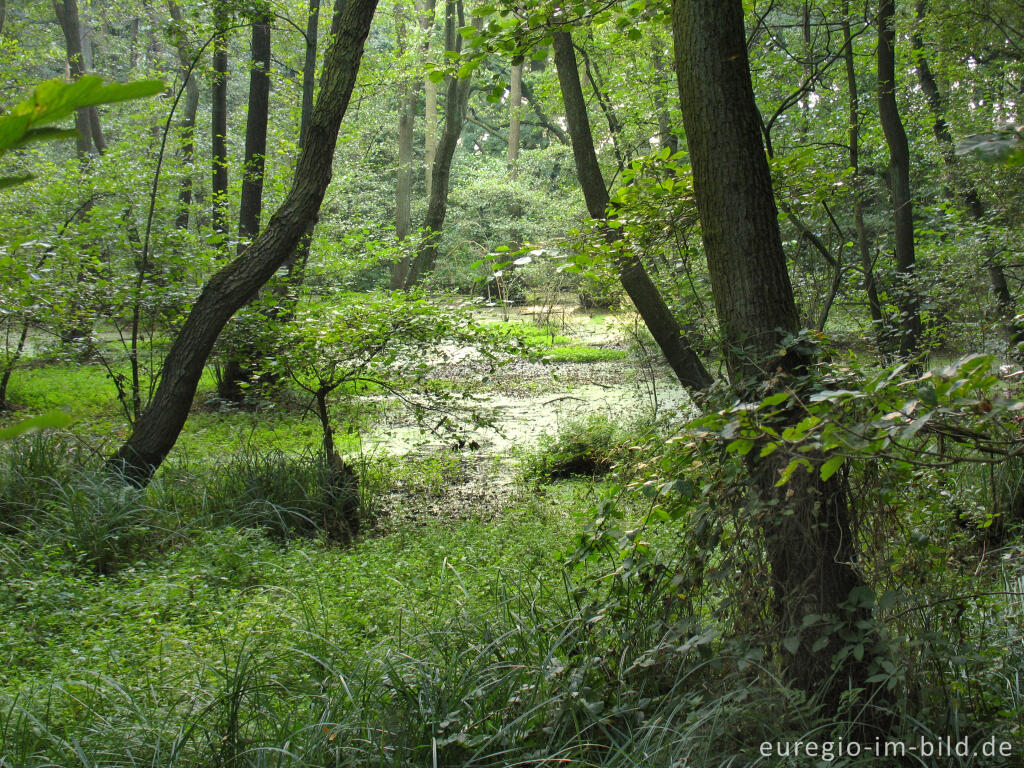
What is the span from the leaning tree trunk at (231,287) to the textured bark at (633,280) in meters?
2.08

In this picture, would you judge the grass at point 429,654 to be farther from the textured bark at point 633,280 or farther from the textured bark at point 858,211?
the textured bark at point 633,280

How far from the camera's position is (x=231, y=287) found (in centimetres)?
495

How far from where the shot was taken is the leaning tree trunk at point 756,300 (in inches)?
85.8

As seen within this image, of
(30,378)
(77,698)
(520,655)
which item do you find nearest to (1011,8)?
(520,655)

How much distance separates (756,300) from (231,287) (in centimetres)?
378

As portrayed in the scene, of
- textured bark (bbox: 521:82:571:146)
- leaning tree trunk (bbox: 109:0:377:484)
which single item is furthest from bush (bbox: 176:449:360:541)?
textured bark (bbox: 521:82:571:146)

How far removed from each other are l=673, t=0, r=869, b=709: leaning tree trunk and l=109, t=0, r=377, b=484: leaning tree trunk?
3061 mm

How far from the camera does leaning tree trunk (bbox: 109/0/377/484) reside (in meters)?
4.92

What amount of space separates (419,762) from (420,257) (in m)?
10.3

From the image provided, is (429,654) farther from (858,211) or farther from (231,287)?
(858,211)

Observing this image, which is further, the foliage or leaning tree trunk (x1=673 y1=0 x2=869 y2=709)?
leaning tree trunk (x1=673 y1=0 x2=869 y2=709)

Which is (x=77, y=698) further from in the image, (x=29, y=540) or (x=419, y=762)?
(x=29, y=540)

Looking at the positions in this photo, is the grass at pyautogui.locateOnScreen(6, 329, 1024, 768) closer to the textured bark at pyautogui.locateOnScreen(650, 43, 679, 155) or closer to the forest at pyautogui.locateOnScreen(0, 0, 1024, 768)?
the forest at pyautogui.locateOnScreen(0, 0, 1024, 768)

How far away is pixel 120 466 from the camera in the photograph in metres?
4.95
